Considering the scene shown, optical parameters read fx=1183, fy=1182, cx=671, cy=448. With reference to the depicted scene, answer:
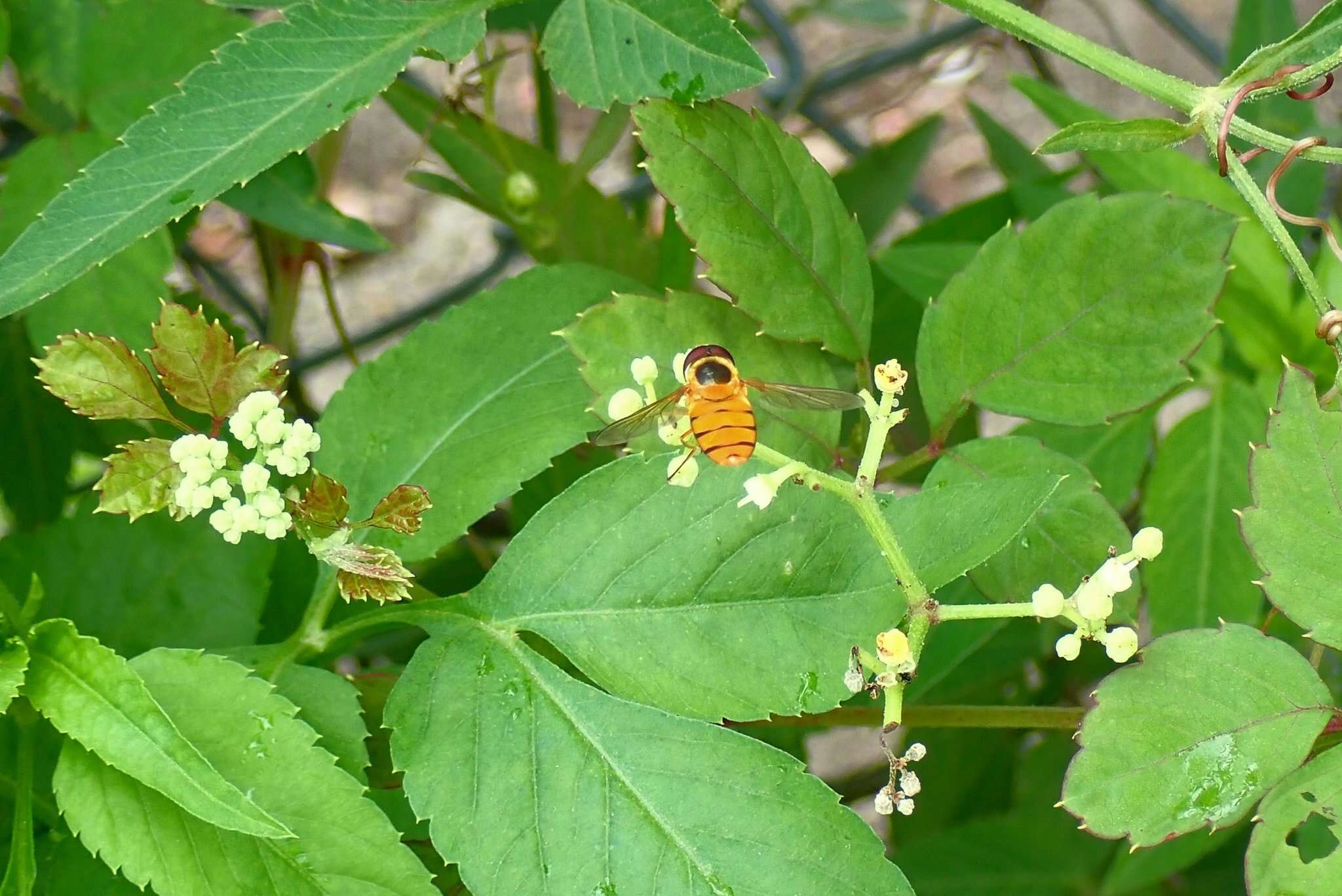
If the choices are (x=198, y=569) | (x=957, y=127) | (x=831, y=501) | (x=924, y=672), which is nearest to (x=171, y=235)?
(x=198, y=569)

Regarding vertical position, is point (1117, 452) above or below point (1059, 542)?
below

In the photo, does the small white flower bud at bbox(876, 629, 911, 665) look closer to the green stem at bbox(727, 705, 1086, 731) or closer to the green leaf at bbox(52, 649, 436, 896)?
the green stem at bbox(727, 705, 1086, 731)

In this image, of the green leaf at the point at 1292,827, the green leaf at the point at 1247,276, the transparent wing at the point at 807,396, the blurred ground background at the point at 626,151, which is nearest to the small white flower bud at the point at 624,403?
the transparent wing at the point at 807,396

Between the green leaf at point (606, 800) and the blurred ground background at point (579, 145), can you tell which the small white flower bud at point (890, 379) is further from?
the blurred ground background at point (579, 145)

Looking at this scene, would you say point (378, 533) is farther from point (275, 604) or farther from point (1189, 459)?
point (1189, 459)

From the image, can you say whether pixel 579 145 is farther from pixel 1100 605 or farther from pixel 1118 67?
pixel 1100 605

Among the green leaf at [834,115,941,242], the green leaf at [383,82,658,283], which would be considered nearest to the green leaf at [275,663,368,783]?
the green leaf at [383,82,658,283]

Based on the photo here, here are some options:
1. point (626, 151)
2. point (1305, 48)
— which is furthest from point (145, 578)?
point (626, 151)
